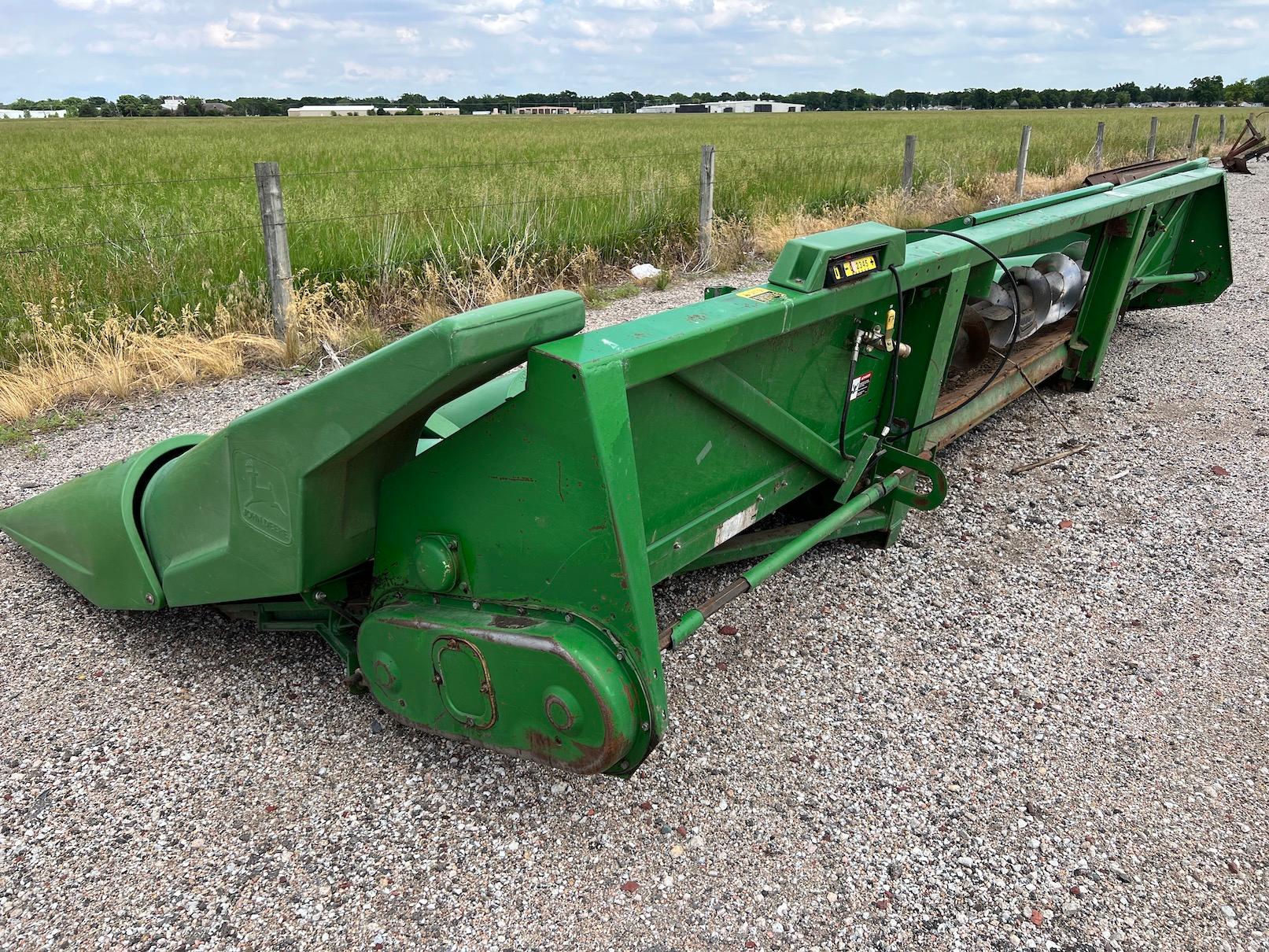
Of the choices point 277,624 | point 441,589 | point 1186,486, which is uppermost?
point 441,589

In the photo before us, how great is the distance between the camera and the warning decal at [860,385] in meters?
3.01

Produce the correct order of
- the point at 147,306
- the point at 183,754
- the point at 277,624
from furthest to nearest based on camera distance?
the point at 147,306
the point at 277,624
the point at 183,754

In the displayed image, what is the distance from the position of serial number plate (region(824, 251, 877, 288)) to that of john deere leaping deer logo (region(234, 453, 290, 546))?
152cm

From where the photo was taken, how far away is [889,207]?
1096 cm

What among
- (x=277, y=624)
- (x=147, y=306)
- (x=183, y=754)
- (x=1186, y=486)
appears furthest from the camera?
(x=147, y=306)

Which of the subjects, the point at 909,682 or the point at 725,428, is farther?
the point at 909,682

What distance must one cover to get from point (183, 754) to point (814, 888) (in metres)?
1.68

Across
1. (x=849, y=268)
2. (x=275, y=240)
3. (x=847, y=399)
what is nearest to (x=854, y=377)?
(x=847, y=399)

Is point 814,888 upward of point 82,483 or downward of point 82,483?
downward

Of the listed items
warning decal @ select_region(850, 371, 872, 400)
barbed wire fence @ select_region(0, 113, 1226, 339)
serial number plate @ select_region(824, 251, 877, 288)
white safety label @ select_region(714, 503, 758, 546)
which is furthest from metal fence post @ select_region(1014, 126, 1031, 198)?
white safety label @ select_region(714, 503, 758, 546)

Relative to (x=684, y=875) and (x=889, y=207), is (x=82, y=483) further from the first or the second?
(x=889, y=207)

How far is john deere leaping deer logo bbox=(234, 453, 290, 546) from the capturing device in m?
2.05

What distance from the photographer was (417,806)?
2.20 meters

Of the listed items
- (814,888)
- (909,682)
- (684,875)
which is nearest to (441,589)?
(684,875)
